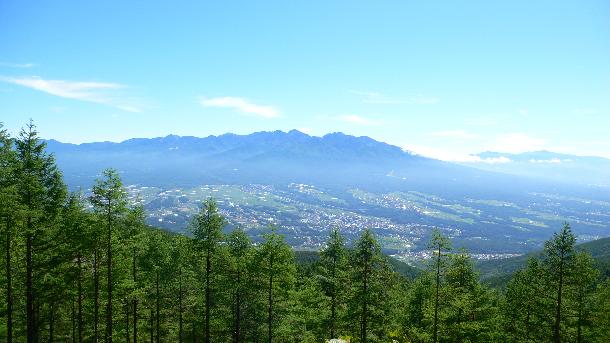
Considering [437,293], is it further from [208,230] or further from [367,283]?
[208,230]

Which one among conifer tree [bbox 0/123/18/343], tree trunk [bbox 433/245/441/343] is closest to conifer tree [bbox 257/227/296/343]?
tree trunk [bbox 433/245/441/343]

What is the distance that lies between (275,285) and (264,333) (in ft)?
18.0

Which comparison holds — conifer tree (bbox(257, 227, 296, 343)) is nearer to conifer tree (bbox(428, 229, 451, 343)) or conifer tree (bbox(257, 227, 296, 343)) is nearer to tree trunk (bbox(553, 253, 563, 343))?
conifer tree (bbox(428, 229, 451, 343))

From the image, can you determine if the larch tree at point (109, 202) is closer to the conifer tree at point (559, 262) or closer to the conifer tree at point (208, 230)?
the conifer tree at point (208, 230)

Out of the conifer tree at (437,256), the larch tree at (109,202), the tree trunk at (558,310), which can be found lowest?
the tree trunk at (558,310)

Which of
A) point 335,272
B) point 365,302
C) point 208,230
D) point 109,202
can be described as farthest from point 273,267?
point 109,202

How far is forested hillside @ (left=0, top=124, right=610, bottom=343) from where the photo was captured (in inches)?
1028

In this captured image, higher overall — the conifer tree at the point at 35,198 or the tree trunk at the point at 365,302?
the conifer tree at the point at 35,198

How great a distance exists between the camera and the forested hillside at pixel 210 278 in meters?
26.1

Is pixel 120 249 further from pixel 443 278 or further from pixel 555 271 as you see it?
pixel 555 271

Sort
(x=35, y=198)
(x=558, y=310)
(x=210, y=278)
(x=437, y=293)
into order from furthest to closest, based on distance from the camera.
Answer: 1. (x=210, y=278)
2. (x=437, y=293)
3. (x=558, y=310)
4. (x=35, y=198)

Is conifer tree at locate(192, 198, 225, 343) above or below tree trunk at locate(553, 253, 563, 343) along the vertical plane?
above

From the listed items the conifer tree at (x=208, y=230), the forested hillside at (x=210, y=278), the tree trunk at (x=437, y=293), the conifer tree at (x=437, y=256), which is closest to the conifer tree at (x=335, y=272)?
the forested hillside at (x=210, y=278)

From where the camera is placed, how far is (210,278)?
3588 cm
